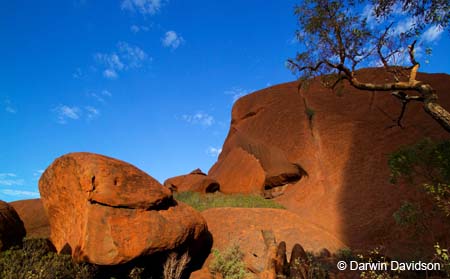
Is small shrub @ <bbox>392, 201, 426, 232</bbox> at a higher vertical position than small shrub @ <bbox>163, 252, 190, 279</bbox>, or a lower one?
higher

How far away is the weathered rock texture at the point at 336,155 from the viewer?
13070 mm

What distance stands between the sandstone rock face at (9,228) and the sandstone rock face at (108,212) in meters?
A: 1.19

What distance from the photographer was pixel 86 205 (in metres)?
7.65

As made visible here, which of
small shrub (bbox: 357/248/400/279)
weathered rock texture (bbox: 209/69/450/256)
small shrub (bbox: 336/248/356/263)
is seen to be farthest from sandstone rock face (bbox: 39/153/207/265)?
weathered rock texture (bbox: 209/69/450/256)

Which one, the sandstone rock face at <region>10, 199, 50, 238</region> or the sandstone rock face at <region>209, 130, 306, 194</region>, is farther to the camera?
Result: the sandstone rock face at <region>209, 130, 306, 194</region>

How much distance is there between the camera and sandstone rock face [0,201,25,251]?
851cm

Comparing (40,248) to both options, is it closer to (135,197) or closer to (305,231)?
(135,197)

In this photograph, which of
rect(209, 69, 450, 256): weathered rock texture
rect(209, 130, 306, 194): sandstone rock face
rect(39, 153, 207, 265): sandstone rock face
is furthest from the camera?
rect(209, 130, 306, 194): sandstone rock face

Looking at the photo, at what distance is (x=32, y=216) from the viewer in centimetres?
1664

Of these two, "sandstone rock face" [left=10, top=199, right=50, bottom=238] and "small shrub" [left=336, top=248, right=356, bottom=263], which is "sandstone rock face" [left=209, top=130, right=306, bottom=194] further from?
"sandstone rock face" [left=10, top=199, right=50, bottom=238]

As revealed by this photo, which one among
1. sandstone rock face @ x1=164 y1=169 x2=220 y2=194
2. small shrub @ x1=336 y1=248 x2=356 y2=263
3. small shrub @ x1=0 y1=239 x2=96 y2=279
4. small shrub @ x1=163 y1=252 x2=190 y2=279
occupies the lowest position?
small shrub @ x1=0 y1=239 x2=96 y2=279

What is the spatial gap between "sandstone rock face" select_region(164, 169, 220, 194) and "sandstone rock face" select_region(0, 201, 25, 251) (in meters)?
15.5

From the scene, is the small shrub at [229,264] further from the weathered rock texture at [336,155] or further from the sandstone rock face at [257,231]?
the weathered rock texture at [336,155]

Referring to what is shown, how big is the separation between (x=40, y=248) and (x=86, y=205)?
275cm
